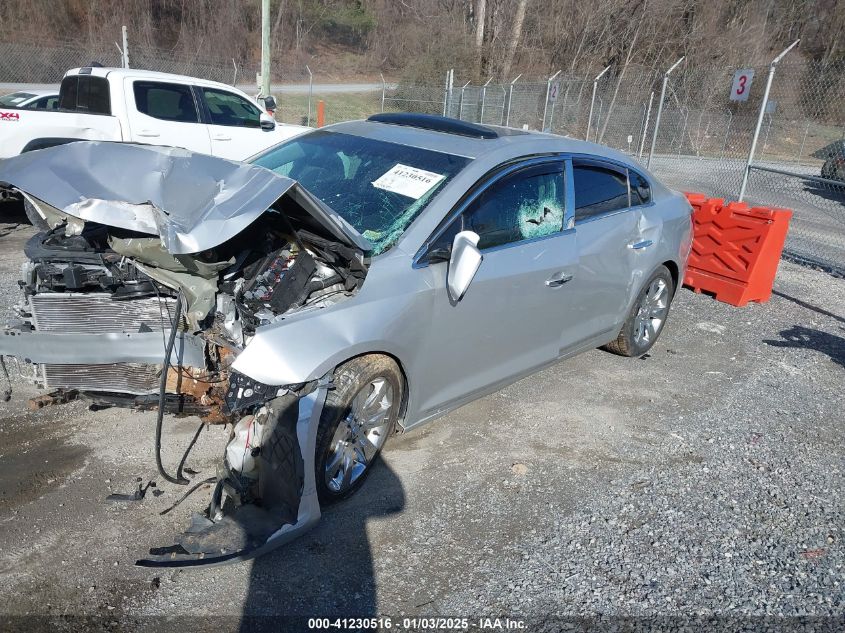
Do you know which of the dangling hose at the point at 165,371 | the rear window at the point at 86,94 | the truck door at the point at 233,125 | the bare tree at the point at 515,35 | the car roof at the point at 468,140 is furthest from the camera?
the bare tree at the point at 515,35

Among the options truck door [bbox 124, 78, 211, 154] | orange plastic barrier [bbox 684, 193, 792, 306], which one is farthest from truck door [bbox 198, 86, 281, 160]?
orange plastic barrier [bbox 684, 193, 792, 306]

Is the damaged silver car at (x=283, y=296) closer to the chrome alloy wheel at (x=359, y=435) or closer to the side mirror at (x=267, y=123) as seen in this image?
the chrome alloy wheel at (x=359, y=435)

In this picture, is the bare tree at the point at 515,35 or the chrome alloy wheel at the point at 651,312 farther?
the bare tree at the point at 515,35

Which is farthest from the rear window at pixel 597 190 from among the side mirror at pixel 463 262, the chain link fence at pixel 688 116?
the chain link fence at pixel 688 116

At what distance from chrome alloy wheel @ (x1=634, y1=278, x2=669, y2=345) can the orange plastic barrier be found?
77.6 inches

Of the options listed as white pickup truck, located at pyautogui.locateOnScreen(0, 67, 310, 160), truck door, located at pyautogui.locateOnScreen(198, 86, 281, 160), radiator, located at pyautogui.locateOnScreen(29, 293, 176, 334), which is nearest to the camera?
radiator, located at pyautogui.locateOnScreen(29, 293, 176, 334)

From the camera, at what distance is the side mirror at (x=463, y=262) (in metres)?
3.29

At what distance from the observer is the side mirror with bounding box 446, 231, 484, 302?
3.29 m

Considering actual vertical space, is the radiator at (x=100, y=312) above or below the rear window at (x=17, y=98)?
Result: below

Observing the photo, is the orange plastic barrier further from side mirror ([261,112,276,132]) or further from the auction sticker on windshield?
side mirror ([261,112,276,132])

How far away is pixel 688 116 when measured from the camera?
18.9 metres

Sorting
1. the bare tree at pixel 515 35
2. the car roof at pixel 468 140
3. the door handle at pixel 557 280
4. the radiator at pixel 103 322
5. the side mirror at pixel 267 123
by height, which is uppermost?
the bare tree at pixel 515 35

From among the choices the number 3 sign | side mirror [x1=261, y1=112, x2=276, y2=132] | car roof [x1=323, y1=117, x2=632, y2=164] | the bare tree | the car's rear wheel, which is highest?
the bare tree

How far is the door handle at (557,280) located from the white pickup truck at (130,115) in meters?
5.37
